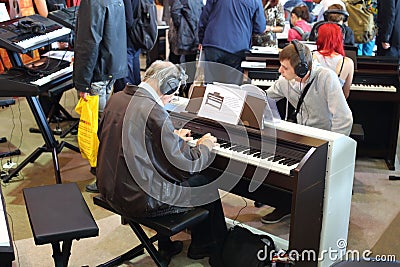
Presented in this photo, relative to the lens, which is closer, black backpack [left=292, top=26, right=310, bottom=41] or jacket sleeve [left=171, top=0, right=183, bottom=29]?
black backpack [left=292, top=26, right=310, bottom=41]

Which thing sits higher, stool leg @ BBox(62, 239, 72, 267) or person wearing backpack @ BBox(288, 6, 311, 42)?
person wearing backpack @ BBox(288, 6, 311, 42)

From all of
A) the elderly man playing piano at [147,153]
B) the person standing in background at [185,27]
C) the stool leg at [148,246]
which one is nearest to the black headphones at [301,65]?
the elderly man playing piano at [147,153]

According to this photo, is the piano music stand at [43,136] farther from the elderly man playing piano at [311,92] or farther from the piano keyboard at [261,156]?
the elderly man playing piano at [311,92]

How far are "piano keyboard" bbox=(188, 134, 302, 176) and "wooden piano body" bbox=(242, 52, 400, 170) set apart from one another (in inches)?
58.1

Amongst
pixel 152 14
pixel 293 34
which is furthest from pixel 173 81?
pixel 293 34

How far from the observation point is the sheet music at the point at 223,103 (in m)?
3.06

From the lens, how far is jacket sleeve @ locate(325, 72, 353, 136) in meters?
3.41

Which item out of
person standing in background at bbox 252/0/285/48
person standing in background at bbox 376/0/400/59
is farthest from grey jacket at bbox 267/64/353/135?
person standing in background at bbox 252/0/285/48

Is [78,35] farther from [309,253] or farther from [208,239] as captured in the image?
[309,253]

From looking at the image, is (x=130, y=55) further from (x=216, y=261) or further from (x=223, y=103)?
(x=216, y=261)

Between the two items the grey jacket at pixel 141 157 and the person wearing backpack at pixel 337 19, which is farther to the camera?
the person wearing backpack at pixel 337 19

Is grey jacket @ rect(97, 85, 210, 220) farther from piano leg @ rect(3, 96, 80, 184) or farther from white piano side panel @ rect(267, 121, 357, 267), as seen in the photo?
piano leg @ rect(3, 96, 80, 184)

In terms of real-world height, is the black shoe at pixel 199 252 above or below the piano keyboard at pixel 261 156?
below

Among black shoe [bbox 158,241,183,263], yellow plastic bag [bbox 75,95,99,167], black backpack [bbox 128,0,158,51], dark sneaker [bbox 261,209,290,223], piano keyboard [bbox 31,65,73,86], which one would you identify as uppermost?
black backpack [bbox 128,0,158,51]
